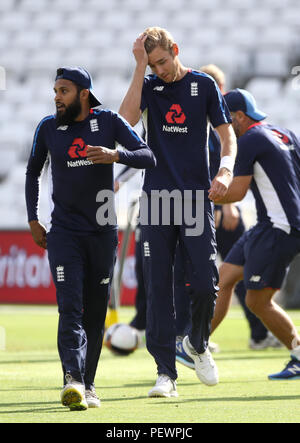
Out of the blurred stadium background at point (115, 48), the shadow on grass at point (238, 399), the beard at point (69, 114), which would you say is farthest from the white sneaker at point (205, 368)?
the blurred stadium background at point (115, 48)

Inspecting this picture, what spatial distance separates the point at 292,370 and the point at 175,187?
1808 mm

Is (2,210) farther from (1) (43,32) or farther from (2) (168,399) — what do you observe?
(2) (168,399)

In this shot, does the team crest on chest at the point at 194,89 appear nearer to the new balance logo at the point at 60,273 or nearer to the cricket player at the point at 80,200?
the cricket player at the point at 80,200

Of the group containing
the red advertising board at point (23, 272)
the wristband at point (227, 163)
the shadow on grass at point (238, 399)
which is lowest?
the red advertising board at point (23, 272)

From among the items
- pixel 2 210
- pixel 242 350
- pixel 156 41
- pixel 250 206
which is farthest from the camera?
pixel 2 210

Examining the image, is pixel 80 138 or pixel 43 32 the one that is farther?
pixel 43 32

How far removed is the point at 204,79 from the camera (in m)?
5.85

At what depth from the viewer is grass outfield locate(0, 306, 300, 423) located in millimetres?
4594

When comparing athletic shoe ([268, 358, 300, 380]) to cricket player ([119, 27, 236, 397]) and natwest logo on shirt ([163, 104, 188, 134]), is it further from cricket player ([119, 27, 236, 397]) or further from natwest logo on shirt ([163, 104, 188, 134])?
natwest logo on shirt ([163, 104, 188, 134])

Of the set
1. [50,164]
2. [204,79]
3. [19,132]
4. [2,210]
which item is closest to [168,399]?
[50,164]

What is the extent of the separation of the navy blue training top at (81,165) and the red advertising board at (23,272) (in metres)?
→ 12.1

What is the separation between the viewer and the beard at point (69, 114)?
17.3 feet

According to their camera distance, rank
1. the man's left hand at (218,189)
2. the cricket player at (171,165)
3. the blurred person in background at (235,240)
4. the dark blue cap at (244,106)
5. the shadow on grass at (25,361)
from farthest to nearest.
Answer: the blurred person in background at (235,240)
the shadow on grass at (25,361)
the dark blue cap at (244,106)
the cricket player at (171,165)
the man's left hand at (218,189)

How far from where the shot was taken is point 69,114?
5270mm
